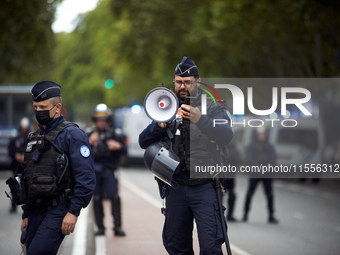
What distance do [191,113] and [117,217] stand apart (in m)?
5.07

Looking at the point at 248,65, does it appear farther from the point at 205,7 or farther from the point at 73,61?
the point at 73,61

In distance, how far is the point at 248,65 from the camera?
108ft

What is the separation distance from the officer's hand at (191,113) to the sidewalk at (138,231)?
3232 millimetres

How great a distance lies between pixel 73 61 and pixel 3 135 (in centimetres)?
3629

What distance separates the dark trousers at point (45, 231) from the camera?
16.8 ft

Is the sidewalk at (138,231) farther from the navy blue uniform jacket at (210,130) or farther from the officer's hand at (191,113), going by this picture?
the officer's hand at (191,113)

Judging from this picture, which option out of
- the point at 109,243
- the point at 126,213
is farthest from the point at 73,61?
the point at 109,243

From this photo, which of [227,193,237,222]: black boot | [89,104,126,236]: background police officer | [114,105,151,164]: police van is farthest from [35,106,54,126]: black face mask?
[114,105,151,164]: police van

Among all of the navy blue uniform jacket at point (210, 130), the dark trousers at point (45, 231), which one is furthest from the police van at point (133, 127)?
the dark trousers at point (45, 231)

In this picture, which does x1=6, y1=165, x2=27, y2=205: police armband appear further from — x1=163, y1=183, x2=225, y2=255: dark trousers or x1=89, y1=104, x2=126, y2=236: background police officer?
x1=89, y1=104, x2=126, y2=236: background police officer

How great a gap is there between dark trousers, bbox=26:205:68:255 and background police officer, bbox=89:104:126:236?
487cm

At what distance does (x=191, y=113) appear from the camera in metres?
5.45

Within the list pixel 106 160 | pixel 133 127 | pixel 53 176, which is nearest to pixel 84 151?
pixel 53 176

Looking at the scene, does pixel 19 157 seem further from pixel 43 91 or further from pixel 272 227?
pixel 43 91
